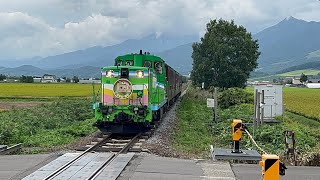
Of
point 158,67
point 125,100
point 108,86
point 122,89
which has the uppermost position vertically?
point 158,67

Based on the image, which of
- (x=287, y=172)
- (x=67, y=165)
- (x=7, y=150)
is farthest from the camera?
(x=7, y=150)

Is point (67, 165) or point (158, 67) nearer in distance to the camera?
point (67, 165)

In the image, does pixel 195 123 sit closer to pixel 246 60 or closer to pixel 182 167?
pixel 182 167

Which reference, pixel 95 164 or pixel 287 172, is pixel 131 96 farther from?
pixel 287 172

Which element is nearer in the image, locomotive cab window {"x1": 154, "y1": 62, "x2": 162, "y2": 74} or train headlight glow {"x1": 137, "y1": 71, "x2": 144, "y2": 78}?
train headlight glow {"x1": 137, "y1": 71, "x2": 144, "y2": 78}

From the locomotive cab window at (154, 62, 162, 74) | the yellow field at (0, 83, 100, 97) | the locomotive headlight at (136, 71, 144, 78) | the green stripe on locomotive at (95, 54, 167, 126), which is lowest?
the yellow field at (0, 83, 100, 97)

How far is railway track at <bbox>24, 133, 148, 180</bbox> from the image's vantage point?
10500mm

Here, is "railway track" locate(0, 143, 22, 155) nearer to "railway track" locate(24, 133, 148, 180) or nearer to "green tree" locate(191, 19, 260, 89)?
"railway track" locate(24, 133, 148, 180)

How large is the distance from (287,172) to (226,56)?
40.2 meters

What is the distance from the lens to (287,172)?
11008mm

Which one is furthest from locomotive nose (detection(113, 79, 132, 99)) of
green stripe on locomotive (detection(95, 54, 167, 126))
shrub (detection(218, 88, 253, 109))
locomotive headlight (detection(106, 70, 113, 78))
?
shrub (detection(218, 88, 253, 109))

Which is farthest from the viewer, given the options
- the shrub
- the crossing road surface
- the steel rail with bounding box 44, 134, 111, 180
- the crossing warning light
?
the shrub

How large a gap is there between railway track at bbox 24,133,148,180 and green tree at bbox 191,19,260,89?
3539 cm

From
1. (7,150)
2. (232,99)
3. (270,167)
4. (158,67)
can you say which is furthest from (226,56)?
(270,167)
